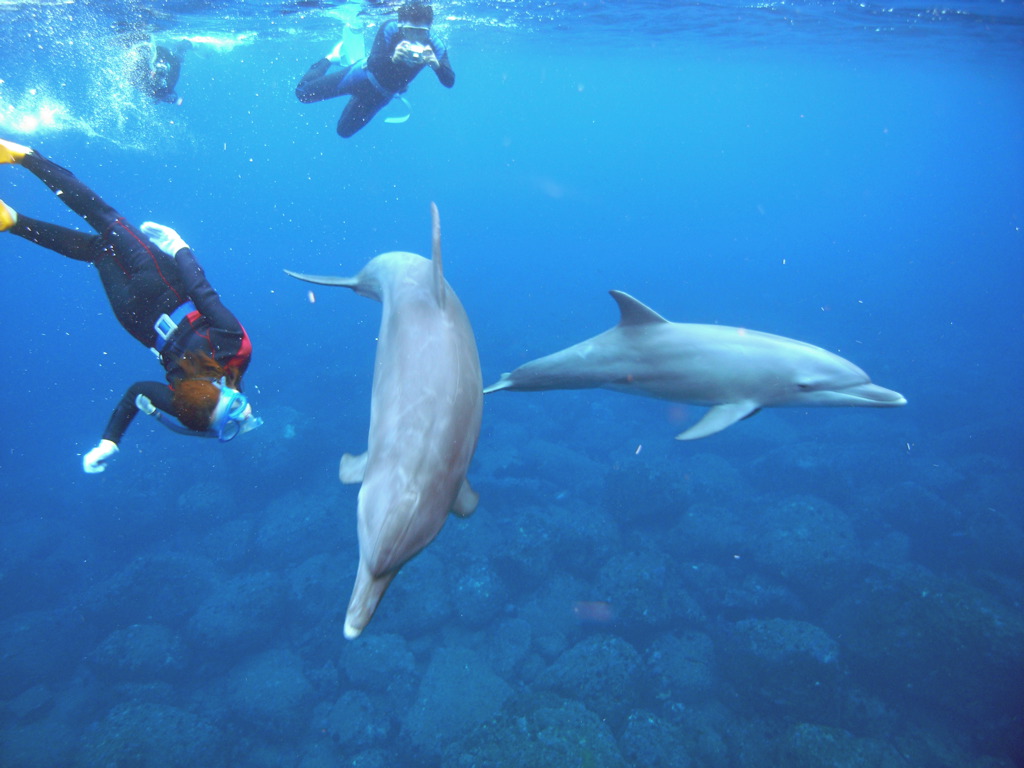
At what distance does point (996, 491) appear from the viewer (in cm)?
1270

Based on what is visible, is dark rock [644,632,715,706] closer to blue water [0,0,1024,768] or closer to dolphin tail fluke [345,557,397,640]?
blue water [0,0,1024,768]

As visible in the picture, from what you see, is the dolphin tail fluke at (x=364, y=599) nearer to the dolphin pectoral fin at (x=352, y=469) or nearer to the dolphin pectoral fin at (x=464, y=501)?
the dolphin pectoral fin at (x=464, y=501)

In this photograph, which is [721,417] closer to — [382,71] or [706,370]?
[706,370]

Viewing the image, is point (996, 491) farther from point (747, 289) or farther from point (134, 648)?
point (747, 289)

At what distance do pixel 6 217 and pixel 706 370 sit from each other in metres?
6.96

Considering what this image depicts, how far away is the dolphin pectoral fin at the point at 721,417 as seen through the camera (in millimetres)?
4859

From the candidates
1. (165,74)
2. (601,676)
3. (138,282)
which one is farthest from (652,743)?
(165,74)

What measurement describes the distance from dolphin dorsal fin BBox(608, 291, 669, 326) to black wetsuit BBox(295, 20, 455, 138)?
714 centimetres

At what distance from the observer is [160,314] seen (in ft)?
16.8

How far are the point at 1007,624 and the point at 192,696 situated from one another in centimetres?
1375

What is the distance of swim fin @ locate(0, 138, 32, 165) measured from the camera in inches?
208

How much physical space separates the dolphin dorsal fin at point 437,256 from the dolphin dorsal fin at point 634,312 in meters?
2.13

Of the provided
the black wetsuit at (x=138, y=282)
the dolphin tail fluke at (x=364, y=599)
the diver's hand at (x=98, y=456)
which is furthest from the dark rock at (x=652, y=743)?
the diver's hand at (x=98, y=456)

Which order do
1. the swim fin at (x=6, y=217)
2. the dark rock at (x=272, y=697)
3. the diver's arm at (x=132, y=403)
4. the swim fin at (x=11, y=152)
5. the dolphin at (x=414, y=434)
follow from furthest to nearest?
the dark rock at (x=272, y=697) < the swim fin at (x=11, y=152) < the swim fin at (x=6, y=217) < the diver's arm at (x=132, y=403) < the dolphin at (x=414, y=434)
